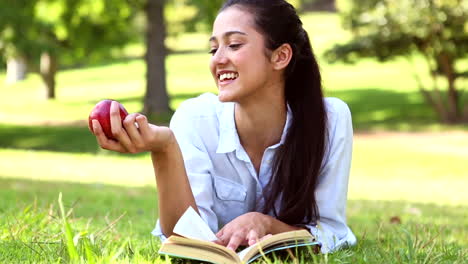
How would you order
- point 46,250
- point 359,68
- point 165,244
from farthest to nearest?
1. point 359,68
2. point 46,250
3. point 165,244

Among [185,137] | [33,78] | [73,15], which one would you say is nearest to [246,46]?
[185,137]

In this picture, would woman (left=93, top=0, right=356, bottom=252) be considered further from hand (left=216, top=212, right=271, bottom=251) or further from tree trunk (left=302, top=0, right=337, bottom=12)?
tree trunk (left=302, top=0, right=337, bottom=12)

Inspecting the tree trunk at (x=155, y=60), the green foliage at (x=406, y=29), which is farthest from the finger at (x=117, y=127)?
the tree trunk at (x=155, y=60)

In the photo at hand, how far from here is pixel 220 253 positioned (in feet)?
9.60

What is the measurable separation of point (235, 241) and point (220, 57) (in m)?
0.86

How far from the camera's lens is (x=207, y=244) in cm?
291

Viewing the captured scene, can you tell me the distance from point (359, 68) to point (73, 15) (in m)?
22.6

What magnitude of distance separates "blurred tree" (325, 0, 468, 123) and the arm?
19.4 meters

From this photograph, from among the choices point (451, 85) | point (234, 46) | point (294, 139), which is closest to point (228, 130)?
point (294, 139)

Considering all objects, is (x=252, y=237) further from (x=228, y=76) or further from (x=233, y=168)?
(x=228, y=76)

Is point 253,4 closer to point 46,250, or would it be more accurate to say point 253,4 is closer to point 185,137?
point 185,137

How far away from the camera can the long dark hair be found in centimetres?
375

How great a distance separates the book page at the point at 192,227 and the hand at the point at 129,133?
1.27ft

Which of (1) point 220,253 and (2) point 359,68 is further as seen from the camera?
(2) point 359,68
